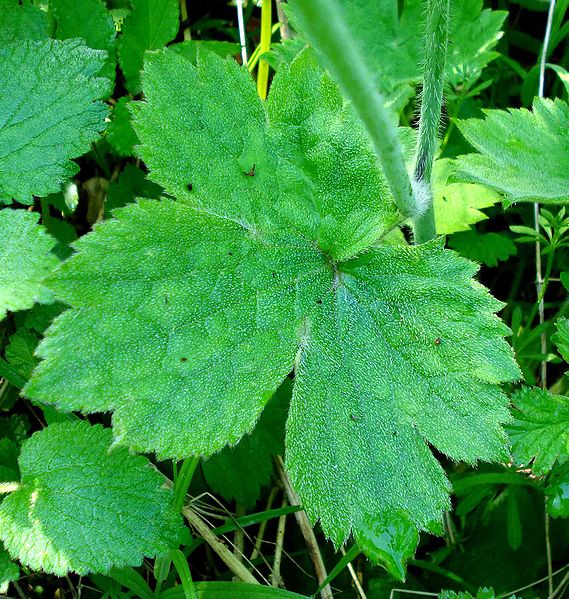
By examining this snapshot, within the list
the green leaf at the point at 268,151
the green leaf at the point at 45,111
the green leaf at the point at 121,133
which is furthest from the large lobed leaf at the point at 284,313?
the green leaf at the point at 121,133

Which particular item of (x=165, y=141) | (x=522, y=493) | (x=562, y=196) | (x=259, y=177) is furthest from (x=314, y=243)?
(x=522, y=493)

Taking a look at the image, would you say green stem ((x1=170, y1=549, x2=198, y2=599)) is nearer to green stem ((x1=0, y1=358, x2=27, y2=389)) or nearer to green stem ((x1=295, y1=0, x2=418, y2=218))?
green stem ((x1=0, y1=358, x2=27, y2=389))

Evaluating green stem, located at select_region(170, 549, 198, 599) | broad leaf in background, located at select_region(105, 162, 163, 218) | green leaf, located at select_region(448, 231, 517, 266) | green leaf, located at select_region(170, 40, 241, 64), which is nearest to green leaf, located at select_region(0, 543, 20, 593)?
green stem, located at select_region(170, 549, 198, 599)

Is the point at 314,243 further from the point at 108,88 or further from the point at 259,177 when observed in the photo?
the point at 108,88

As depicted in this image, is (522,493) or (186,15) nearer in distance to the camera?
(522,493)

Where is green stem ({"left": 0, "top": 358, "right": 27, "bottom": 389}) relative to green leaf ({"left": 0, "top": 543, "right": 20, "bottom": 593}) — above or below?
above

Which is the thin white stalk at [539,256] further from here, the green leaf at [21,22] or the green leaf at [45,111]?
the green leaf at [21,22]
